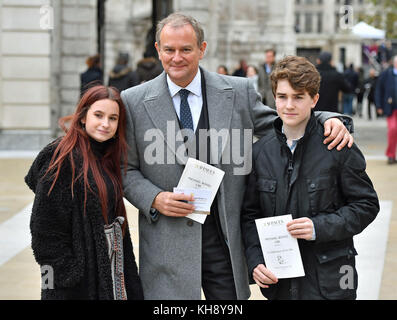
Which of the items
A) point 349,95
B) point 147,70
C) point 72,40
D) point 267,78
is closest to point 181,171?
point 147,70

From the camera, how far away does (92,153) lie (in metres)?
3.89

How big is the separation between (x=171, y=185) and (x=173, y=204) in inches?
6.4

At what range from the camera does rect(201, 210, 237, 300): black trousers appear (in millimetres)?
4008

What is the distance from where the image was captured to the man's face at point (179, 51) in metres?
3.86

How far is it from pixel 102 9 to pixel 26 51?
5.12m

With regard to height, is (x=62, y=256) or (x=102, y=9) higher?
(x=102, y=9)

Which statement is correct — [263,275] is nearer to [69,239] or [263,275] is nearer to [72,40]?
[69,239]

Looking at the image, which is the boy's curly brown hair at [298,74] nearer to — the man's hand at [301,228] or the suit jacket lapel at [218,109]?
the suit jacket lapel at [218,109]

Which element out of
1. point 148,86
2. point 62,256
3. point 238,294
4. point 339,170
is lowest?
point 238,294

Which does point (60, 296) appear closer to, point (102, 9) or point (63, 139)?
point (63, 139)

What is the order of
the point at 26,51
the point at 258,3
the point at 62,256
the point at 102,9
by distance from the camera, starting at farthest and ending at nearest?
1. the point at 258,3
2. the point at 102,9
3. the point at 26,51
4. the point at 62,256

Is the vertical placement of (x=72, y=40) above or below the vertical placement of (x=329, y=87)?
above
